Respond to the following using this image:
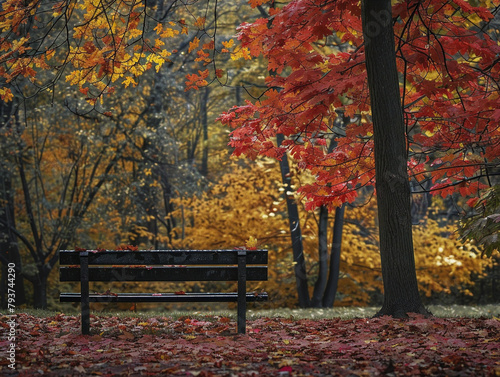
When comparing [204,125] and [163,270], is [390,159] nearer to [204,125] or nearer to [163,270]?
[163,270]

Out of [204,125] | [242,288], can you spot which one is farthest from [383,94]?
[204,125]

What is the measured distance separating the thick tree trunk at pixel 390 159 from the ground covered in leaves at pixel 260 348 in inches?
17.8

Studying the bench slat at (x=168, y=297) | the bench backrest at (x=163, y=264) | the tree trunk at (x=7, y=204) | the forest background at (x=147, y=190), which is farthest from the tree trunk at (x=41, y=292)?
the bench backrest at (x=163, y=264)

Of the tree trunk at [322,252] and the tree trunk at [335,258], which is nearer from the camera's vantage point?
the tree trunk at [335,258]

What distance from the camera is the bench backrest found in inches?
231

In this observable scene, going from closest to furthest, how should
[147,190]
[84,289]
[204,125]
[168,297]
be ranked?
1. [84,289]
2. [168,297]
3. [147,190]
4. [204,125]

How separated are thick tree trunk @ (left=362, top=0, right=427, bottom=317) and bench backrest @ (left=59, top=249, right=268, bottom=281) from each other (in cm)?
145

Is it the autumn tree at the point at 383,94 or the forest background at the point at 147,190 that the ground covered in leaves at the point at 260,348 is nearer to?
the autumn tree at the point at 383,94

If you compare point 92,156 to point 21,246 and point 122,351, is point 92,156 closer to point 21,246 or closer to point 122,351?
point 21,246

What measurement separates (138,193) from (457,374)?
13.5m

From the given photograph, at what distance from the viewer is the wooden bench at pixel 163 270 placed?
5.87 metres

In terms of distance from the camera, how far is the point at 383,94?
6219 mm

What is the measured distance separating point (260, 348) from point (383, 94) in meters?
2.98

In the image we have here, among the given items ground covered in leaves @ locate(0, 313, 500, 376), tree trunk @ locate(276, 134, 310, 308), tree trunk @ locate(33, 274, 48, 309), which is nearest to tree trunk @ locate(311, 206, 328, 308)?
tree trunk @ locate(276, 134, 310, 308)
